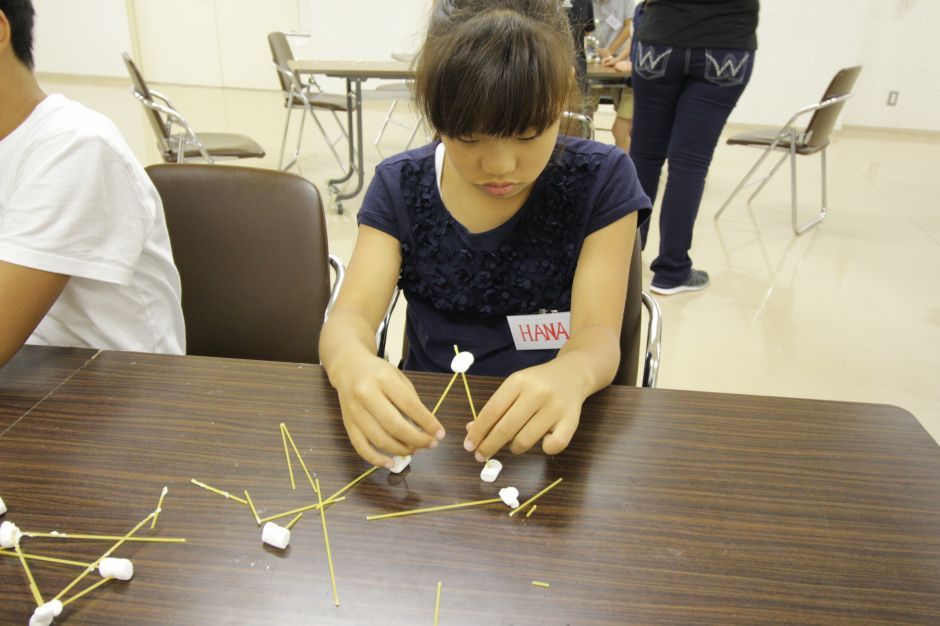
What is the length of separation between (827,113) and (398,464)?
383cm

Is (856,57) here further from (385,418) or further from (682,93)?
(385,418)

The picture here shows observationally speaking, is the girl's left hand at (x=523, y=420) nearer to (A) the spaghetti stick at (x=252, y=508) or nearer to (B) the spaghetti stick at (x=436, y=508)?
(B) the spaghetti stick at (x=436, y=508)

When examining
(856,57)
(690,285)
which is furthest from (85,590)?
(856,57)

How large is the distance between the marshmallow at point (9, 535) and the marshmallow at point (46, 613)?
0.10 metres

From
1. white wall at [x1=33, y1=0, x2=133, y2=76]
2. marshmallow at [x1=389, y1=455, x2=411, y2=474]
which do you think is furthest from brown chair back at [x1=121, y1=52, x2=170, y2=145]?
white wall at [x1=33, y1=0, x2=133, y2=76]

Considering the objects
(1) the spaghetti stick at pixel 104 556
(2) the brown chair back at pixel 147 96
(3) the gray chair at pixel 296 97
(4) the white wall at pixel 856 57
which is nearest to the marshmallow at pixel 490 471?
(1) the spaghetti stick at pixel 104 556

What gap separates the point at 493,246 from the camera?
116 cm

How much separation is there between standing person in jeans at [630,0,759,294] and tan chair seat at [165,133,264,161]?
77.8 inches

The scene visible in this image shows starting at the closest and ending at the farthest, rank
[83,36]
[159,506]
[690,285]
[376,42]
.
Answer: [159,506] < [690,285] < [376,42] < [83,36]

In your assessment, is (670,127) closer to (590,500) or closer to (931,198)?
(590,500)

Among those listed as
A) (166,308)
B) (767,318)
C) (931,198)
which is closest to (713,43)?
(767,318)

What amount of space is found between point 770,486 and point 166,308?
3.44 ft

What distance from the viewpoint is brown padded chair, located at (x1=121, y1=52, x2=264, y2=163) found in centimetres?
312

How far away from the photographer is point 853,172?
532cm
